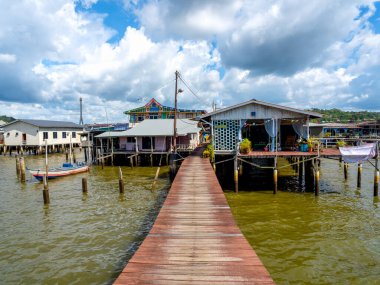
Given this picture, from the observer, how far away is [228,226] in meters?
10.1

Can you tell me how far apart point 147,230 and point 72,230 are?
388cm

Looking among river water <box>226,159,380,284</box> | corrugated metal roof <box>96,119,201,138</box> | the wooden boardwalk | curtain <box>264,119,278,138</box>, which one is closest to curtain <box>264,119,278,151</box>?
curtain <box>264,119,278,138</box>

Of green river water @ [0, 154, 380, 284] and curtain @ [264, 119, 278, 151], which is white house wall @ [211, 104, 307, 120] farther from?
green river water @ [0, 154, 380, 284]

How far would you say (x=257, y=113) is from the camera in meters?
24.1

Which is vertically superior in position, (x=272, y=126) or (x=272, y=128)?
(x=272, y=126)

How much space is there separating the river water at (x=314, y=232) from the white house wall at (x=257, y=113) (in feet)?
19.7

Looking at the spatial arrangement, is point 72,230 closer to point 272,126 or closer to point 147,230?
point 147,230

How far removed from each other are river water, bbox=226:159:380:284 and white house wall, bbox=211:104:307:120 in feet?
19.7

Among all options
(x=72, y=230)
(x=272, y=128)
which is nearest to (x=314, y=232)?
(x=272, y=128)

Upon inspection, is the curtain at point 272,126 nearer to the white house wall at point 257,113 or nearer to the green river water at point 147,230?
the white house wall at point 257,113

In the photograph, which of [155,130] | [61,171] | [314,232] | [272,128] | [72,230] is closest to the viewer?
[314,232]

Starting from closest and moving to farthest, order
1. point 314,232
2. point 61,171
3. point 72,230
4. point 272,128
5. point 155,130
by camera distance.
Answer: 1. point 314,232
2. point 72,230
3. point 272,128
4. point 61,171
5. point 155,130

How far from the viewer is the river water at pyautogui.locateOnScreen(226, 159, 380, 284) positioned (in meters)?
10.3

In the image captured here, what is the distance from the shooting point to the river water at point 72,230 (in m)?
10.7
